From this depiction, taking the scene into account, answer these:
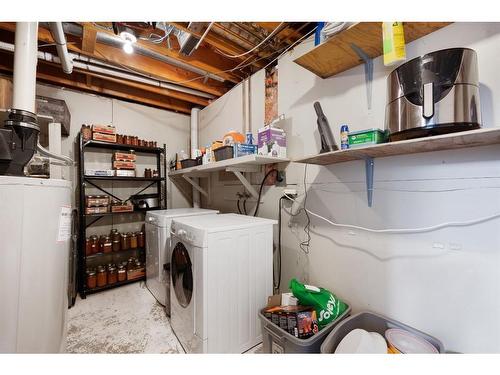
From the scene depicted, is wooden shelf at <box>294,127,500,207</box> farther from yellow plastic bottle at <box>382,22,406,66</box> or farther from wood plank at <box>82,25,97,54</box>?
wood plank at <box>82,25,97,54</box>

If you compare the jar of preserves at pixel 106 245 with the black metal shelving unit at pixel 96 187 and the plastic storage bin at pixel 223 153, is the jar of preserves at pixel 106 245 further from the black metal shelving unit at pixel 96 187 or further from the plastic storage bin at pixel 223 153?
the plastic storage bin at pixel 223 153

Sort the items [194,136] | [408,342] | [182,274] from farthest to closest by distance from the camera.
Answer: [194,136]
[182,274]
[408,342]

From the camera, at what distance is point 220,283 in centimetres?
136

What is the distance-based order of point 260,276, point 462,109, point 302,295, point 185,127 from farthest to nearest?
1. point 185,127
2. point 260,276
3. point 302,295
4. point 462,109

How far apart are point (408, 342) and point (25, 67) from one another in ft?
8.34

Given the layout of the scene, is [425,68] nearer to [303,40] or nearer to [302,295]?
[303,40]

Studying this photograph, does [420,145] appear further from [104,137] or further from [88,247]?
[88,247]

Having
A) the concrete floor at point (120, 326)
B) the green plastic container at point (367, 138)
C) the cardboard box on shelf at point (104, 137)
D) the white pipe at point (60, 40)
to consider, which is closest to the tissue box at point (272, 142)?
the green plastic container at point (367, 138)

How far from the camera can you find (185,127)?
3.44 metres

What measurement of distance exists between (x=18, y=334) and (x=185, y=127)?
3.02 metres

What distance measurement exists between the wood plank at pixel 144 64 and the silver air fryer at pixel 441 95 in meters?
2.30

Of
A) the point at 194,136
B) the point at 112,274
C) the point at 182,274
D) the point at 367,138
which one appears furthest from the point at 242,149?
the point at 112,274

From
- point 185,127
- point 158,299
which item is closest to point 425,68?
point 158,299

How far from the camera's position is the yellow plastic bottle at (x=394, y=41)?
40.4 inches
